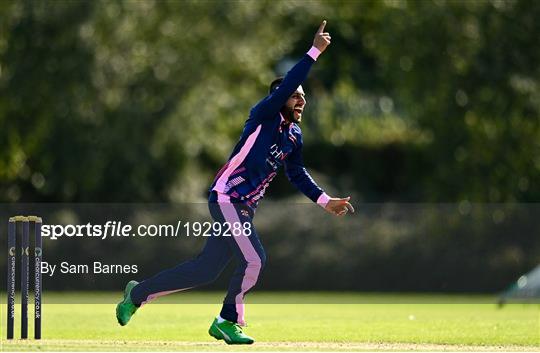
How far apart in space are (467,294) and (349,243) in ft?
6.77

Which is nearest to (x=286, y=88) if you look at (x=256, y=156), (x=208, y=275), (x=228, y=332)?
(x=256, y=156)

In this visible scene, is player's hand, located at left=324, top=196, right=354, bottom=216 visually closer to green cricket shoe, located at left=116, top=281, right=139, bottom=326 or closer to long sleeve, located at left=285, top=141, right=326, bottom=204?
long sleeve, located at left=285, top=141, right=326, bottom=204

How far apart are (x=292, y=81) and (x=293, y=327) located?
13.9 feet

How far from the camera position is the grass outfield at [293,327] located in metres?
11.6

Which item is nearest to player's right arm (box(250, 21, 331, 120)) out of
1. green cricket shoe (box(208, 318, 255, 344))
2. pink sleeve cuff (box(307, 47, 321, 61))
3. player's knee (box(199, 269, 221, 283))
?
pink sleeve cuff (box(307, 47, 321, 61))

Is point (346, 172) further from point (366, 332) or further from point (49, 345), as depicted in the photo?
point (49, 345)

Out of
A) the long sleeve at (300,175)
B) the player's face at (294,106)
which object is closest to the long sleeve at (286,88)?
the player's face at (294,106)

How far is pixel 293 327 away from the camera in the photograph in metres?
14.0

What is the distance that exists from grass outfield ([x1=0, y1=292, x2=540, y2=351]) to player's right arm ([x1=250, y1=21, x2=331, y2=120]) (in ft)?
6.25

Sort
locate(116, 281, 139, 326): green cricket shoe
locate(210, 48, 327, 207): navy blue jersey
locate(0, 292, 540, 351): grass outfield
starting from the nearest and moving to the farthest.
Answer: locate(210, 48, 327, 207): navy blue jersey → locate(116, 281, 139, 326): green cricket shoe → locate(0, 292, 540, 351): grass outfield

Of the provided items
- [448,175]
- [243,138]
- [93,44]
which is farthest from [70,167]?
[243,138]

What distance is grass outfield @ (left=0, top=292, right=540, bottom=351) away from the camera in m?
11.6

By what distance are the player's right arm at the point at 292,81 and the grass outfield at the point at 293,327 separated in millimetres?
1906

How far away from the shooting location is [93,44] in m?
27.4
